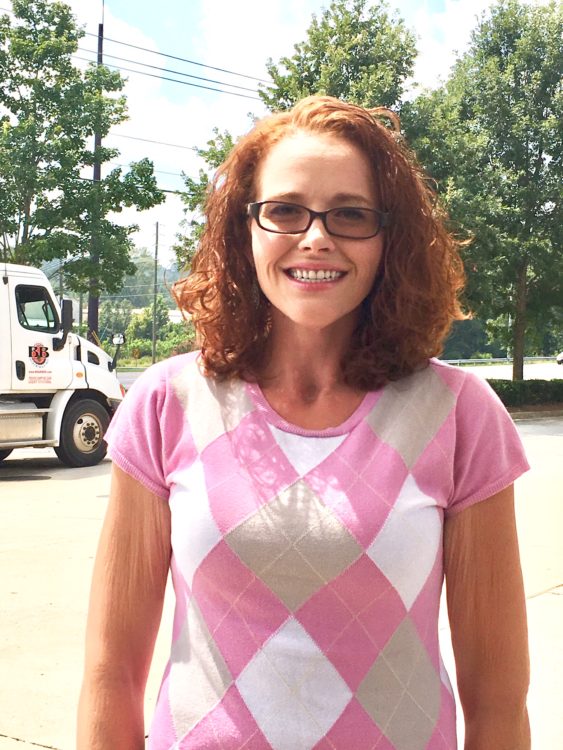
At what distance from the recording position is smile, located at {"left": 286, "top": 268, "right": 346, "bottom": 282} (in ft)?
5.32

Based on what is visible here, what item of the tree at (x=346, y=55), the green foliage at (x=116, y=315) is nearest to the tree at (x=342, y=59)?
the tree at (x=346, y=55)

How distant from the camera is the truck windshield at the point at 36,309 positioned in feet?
43.9

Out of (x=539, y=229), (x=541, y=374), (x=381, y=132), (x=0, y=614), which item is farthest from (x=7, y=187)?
(x=541, y=374)

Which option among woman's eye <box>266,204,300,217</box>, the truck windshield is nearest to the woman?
woman's eye <box>266,204,300,217</box>

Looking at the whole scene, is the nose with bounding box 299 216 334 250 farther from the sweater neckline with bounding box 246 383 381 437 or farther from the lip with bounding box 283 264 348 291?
the sweater neckline with bounding box 246 383 381 437

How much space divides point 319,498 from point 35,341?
12407 millimetres

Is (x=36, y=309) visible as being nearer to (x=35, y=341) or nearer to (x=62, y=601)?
(x=35, y=341)

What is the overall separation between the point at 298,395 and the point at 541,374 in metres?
50.3

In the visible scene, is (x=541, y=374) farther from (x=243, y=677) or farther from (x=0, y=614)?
(x=243, y=677)

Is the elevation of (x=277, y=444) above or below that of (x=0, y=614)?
above

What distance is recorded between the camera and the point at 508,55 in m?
30.2

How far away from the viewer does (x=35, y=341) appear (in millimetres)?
13461

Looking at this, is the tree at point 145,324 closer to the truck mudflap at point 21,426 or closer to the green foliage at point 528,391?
the green foliage at point 528,391

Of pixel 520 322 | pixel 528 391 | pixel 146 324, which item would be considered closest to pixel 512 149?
pixel 520 322
